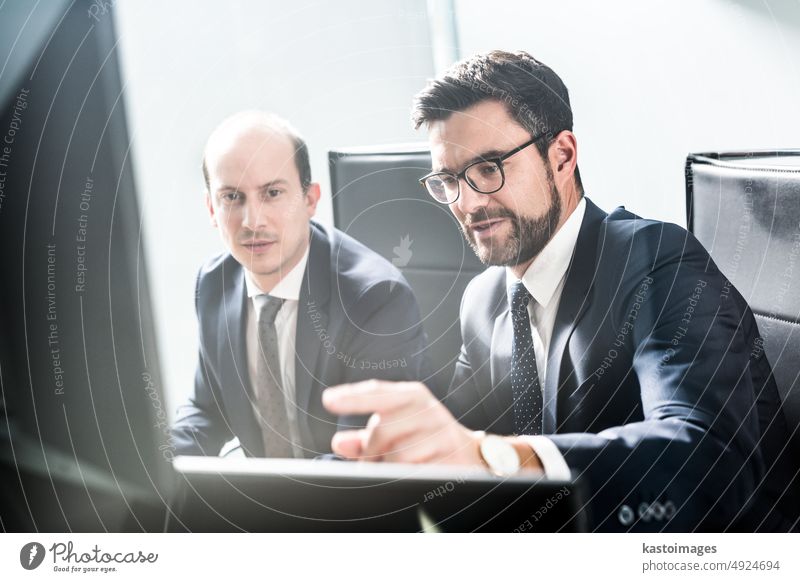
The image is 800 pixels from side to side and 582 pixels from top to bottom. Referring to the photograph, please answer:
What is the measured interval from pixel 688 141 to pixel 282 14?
0.37m

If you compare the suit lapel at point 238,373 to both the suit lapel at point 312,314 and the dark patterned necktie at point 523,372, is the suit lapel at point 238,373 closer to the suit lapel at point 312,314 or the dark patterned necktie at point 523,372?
the suit lapel at point 312,314

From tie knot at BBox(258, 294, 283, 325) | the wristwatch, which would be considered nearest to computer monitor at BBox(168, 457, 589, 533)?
the wristwatch

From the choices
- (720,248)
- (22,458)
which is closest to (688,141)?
(720,248)

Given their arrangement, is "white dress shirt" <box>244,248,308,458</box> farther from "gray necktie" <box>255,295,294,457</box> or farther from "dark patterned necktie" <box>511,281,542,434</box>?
"dark patterned necktie" <box>511,281,542,434</box>

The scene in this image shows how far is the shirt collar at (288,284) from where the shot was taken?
0.66 m

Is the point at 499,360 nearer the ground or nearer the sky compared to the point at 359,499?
nearer the sky

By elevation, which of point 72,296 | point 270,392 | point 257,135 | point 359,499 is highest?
point 257,135

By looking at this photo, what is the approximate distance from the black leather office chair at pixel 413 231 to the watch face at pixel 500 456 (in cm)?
7

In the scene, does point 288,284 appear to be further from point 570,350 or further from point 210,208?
point 570,350

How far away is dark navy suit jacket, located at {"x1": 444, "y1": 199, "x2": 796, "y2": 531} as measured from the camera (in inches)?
24.3

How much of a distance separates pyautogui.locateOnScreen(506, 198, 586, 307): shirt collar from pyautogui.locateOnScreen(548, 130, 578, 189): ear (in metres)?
0.02

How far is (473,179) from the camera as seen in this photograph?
0.63m

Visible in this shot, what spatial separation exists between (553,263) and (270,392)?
27 cm

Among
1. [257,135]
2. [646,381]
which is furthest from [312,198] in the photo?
[646,381]
